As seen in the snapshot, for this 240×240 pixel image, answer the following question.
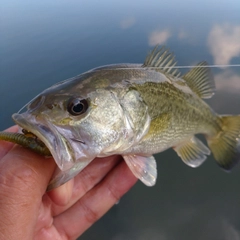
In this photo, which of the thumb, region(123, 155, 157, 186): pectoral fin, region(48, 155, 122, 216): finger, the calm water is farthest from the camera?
the calm water

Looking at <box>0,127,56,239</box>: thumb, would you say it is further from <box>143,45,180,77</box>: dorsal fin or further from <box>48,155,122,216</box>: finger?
<box>143,45,180,77</box>: dorsal fin

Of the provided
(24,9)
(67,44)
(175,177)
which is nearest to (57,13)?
(24,9)

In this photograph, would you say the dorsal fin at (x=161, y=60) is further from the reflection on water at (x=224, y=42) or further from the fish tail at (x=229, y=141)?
the reflection on water at (x=224, y=42)


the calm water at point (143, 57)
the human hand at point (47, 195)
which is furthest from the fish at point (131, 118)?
the calm water at point (143, 57)

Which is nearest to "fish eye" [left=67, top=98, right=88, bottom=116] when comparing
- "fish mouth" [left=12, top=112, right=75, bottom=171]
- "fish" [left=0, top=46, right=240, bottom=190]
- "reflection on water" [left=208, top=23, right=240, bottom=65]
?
"fish" [left=0, top=46, right=240, bottom=190]

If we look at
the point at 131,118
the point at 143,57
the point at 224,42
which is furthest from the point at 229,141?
the point at 224,42

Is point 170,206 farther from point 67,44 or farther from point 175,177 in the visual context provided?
point 67,44
